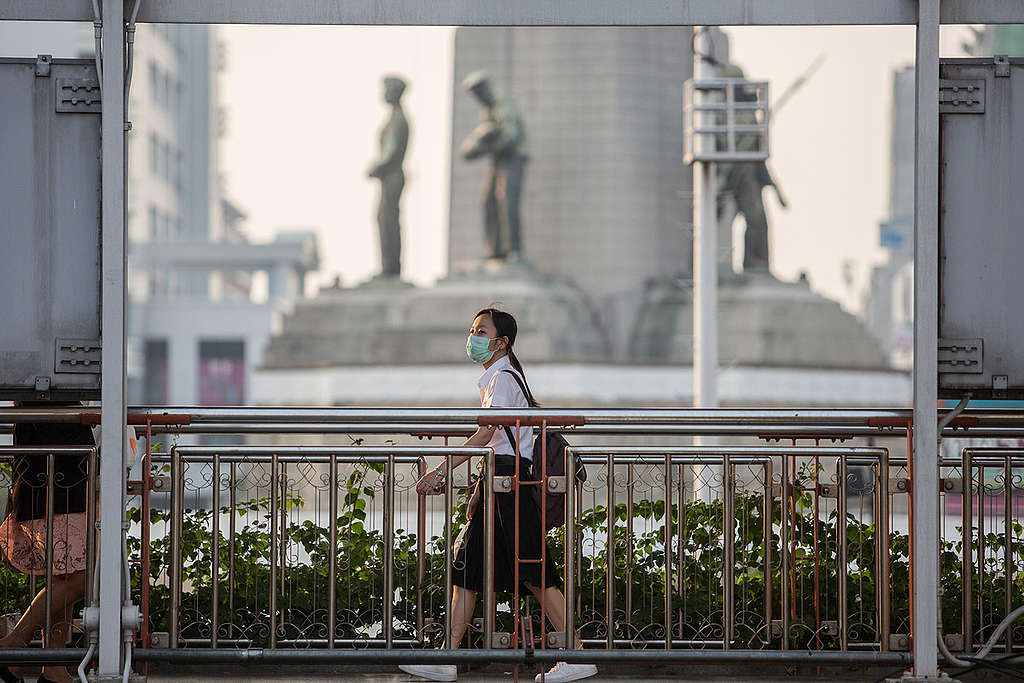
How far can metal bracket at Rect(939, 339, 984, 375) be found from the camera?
20.4 feet

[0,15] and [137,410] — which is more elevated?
[0,15]

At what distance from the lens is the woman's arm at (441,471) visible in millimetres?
6781

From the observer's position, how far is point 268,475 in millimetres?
6840

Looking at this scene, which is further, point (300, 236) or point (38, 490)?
point (300, 236)

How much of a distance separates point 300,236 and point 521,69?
156ft

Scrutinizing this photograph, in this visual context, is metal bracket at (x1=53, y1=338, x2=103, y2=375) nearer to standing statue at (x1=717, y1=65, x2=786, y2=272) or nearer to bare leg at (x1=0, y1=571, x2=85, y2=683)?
bare leg at (x1=0, y1=571, x2=85, y2=683)

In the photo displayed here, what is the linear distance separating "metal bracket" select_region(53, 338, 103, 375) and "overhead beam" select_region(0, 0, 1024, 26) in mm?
1465

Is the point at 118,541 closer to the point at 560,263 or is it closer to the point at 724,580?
the point at 724,580

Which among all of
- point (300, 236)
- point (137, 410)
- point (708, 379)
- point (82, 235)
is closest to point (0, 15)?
point (82, 235)

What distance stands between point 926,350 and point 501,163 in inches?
953

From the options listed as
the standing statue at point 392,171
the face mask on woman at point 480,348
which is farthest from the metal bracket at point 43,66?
the standing statue at point 392,171

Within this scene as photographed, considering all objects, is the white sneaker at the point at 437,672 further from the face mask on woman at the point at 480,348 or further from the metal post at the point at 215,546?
the face mask on woman at the point at 480,348

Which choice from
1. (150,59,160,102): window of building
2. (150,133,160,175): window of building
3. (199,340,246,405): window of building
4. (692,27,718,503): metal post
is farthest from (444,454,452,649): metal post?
(150,59,160,102): window of building

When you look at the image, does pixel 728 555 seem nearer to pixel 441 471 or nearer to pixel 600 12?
pixel 441 471
